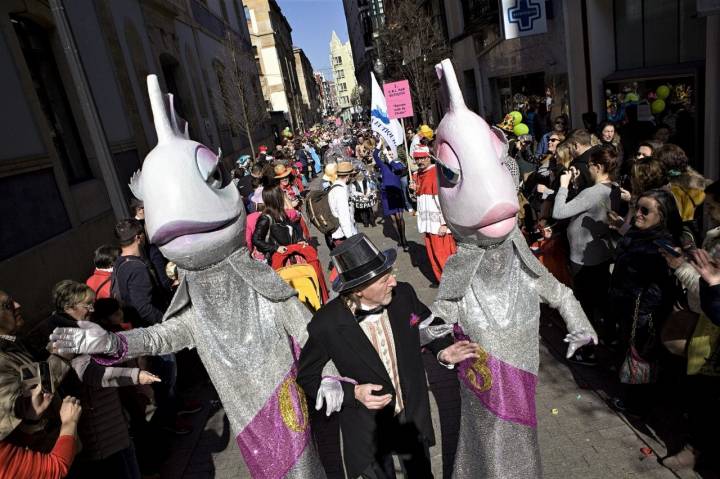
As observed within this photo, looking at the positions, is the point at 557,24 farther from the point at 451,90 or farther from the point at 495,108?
the point at 451,90

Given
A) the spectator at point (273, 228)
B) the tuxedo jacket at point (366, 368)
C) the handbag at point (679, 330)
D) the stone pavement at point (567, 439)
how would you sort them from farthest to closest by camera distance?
the spectator at point (273, 228)
the stone pavement at point (567, 439)
the handbag at point (679, 330)
the tuxedo jacket at point (366, 368)

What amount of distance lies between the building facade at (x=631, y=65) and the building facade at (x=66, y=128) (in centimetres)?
763

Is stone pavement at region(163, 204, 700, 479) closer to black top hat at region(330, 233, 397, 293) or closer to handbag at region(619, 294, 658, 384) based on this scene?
handbag at region(619, 294, 658, 384)

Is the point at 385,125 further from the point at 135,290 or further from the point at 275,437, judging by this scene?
the point at 275,437

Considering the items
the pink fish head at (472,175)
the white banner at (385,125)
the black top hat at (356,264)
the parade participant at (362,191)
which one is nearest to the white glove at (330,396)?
A: the black top hat at (356,264)

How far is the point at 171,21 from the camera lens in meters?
16.3

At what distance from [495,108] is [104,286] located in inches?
611

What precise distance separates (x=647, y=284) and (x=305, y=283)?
2.45 metres

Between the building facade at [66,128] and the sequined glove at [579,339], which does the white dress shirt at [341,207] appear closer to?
the building facade at [66,128]

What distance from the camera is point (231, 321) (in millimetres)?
2547

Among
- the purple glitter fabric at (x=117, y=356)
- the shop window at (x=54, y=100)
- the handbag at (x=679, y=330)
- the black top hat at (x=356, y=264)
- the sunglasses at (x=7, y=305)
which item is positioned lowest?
the handbag at (x=679, y=330)

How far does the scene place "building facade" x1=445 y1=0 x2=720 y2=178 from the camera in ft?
21.3

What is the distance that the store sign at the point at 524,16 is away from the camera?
10156 millimetres

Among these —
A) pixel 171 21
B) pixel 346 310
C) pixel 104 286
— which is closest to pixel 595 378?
pixel 346 310
